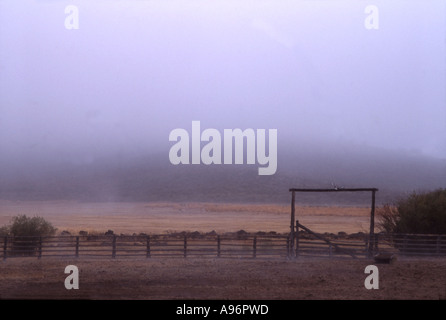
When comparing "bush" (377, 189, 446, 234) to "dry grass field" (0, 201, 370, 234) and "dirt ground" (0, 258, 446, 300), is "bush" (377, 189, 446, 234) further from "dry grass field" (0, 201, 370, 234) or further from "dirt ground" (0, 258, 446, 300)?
"dry grass field" (0, 201, 370, 234)

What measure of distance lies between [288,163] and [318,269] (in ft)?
268

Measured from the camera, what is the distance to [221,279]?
15.8 meters

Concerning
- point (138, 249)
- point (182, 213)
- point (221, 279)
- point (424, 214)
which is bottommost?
point (182, 213)

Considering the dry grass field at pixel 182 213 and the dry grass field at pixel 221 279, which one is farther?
the dry grass field at pixel 182 213

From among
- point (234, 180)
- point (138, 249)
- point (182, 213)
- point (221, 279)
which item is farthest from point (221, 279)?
point (234, 180)

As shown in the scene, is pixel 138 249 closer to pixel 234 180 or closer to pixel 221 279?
pixel 221 279

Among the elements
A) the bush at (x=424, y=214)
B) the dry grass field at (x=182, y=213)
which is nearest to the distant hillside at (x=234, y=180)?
the dry grass field at (x=182, y=213)

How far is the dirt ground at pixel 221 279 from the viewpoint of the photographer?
42.9ft

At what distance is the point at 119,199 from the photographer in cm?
10225

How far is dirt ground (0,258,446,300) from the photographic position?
1309 cm

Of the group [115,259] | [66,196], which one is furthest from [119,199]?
[115,259]

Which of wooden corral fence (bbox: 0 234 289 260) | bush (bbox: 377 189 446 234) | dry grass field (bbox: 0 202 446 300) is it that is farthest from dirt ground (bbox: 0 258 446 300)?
bush (bbox: 377 189 446 234)

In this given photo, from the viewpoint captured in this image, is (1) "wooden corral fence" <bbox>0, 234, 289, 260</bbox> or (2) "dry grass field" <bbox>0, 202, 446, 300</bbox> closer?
(2) "dry grass field" <bbox>0, 202, 446, 300</bbox>

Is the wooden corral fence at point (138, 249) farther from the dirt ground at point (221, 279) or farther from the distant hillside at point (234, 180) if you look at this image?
the distant hillside at point (234, 180)
